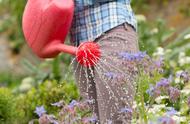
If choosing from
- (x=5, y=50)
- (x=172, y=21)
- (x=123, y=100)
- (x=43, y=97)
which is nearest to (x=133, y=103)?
(x=123, y=100)

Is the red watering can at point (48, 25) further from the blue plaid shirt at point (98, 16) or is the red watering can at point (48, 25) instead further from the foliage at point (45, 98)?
the foliage at point (45, 98)

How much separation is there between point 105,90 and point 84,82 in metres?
0.30

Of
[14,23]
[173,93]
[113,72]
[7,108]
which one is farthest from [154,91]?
[14,23]

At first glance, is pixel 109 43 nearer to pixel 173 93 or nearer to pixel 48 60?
pixel 173 93

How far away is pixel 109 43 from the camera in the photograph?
10.6 ft

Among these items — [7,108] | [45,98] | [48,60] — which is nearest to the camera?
[7,108]

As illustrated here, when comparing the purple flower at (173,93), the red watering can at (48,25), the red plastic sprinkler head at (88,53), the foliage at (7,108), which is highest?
the red watering can at (48,25)

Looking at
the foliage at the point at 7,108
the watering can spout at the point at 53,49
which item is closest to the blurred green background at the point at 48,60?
the foliage at the point at 7,108

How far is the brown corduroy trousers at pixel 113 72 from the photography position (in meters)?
3.13

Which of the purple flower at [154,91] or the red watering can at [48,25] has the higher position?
the red watering can at [48,25]

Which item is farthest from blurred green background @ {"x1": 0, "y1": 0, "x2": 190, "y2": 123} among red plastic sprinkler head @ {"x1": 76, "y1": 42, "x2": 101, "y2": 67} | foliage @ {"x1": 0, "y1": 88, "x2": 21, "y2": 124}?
red plastic sprinkler head @ {"x1": 76, "y1": 42, "x2": 101, "y2": 67}

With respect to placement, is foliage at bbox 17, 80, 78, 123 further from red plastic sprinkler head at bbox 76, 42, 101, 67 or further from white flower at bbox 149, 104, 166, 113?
red plastic sprinkler head at bbox 76, 42, 101, 67

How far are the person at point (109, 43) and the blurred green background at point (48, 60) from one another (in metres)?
0.53

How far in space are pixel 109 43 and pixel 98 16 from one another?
15cm
